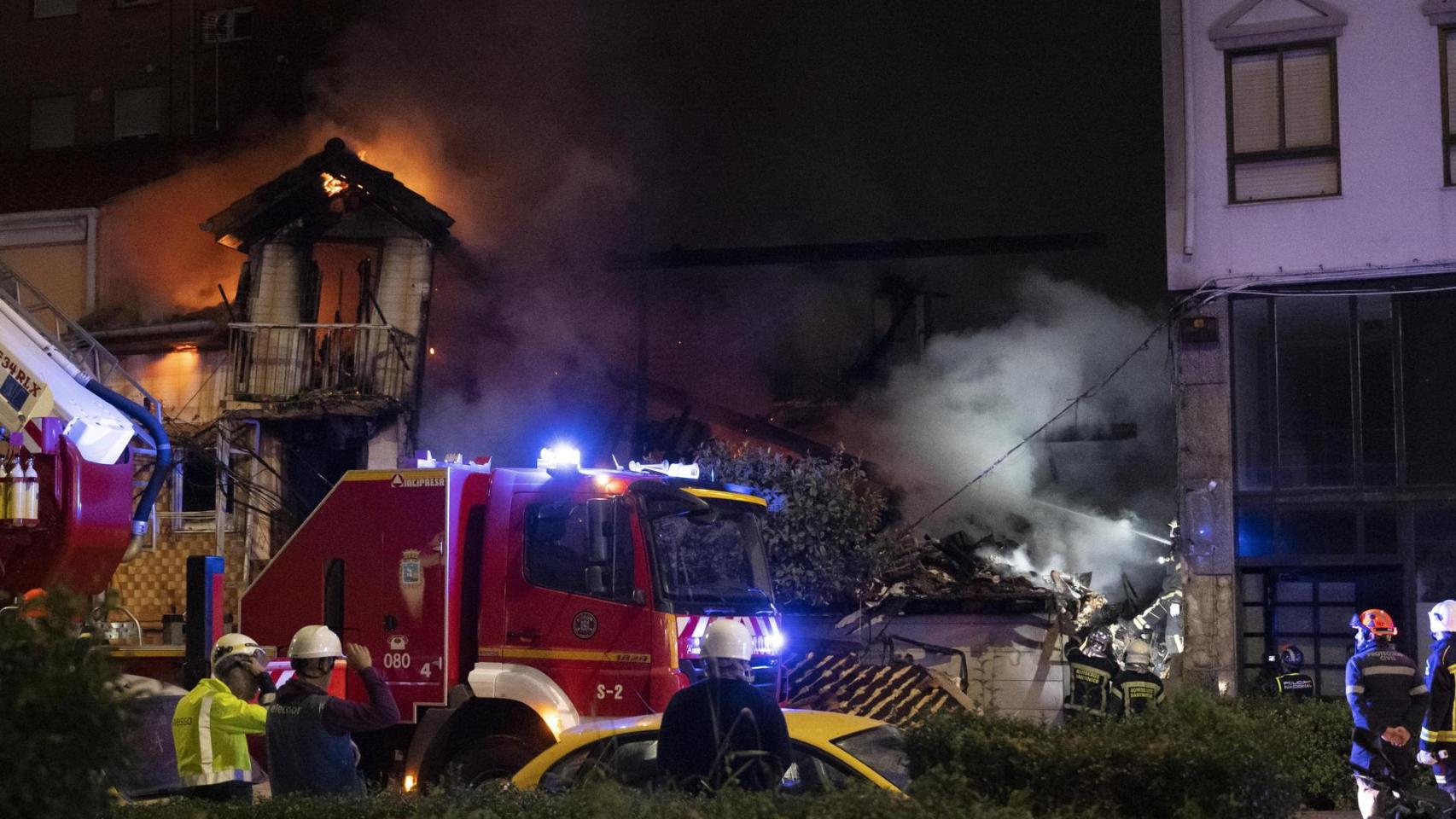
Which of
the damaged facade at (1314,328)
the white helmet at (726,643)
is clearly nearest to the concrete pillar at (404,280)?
the damaged facade at (1314,328)

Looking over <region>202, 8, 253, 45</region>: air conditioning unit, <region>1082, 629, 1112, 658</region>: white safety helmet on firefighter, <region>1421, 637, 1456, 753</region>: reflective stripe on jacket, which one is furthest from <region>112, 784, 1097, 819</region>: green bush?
<region>202, 8, 253, 45</region>: air conditioning unit

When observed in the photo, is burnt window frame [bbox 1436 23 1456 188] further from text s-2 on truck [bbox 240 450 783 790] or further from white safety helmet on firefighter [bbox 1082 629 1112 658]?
text s-2 on truck [bbox 240 450 783 790]

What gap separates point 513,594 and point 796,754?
3.72 m

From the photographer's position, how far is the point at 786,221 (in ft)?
73.5

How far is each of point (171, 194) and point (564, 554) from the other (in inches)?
613

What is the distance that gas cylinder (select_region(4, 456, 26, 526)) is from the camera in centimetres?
943

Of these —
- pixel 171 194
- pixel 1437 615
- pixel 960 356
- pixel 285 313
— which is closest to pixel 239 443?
pixel 285 313

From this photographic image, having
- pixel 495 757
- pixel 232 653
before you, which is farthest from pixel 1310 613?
pixel 232 653

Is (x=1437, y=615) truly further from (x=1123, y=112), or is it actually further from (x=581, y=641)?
(x=1123, y=112)

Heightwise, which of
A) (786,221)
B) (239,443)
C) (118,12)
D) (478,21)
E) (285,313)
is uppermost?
(118,12)

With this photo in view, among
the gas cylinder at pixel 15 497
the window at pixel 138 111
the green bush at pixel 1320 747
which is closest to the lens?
the gas cylinder at pixel 15 497

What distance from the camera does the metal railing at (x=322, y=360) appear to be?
19.7 m

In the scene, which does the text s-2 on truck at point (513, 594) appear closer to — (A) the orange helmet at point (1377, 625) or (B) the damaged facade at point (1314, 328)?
(A) the orange helmet at point (1377, 625)

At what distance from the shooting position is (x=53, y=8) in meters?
28.8
